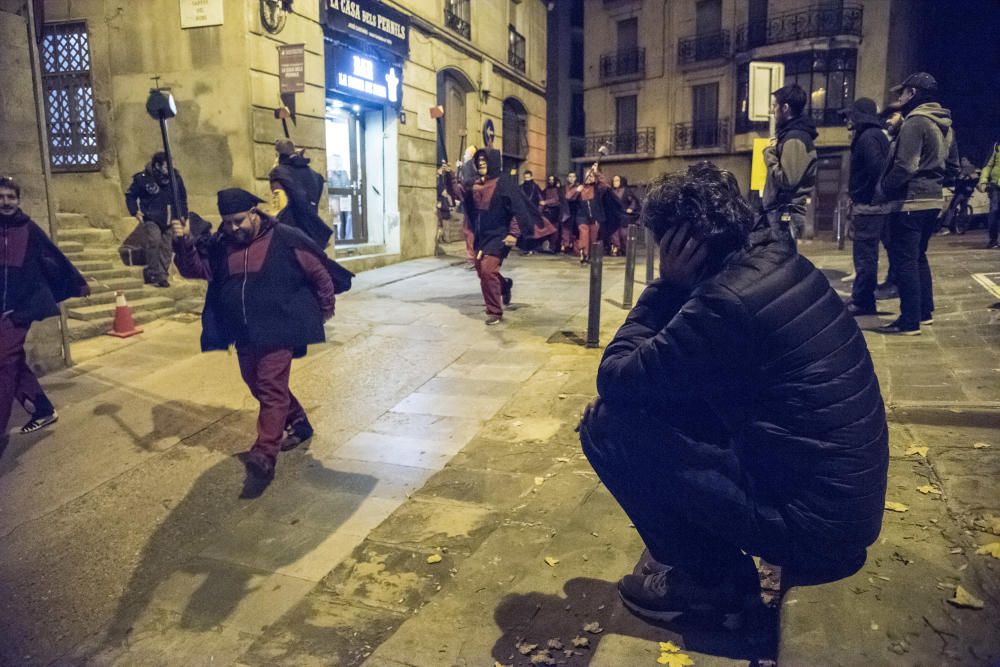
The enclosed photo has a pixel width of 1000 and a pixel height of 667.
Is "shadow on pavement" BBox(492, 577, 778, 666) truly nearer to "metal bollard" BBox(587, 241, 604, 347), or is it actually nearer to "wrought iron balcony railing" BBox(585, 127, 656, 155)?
"metal bollard" BBox(587, 241, 604, 347)

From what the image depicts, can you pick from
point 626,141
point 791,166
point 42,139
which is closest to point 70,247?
point 42,139

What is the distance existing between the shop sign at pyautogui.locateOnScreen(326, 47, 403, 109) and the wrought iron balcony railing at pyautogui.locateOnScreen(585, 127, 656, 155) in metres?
17.7

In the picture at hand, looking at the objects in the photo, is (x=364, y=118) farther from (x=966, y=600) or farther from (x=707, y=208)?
(x=966, y=600)

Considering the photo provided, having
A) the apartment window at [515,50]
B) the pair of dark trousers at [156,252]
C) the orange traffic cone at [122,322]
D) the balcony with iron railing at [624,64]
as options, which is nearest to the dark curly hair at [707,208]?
the orange traffic cone at [122,322]

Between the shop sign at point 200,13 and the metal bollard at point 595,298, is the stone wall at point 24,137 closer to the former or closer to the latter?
the shop sign at point 200,13

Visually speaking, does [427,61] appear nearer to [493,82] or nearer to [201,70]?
[493,82]

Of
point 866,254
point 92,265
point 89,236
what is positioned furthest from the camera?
point 89,236

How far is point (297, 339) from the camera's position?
4668 mm

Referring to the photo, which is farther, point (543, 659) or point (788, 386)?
point (543, 659)

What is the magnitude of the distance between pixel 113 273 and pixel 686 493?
31.8ft

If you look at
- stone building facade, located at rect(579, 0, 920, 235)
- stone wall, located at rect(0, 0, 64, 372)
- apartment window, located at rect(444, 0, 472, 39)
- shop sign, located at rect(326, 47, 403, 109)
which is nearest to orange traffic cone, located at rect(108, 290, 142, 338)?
stone wall, located at rect(0, 0, 64, 372)

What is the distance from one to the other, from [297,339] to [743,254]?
10.2 feet

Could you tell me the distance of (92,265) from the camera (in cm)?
995

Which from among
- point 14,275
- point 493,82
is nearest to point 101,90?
point 14,275
